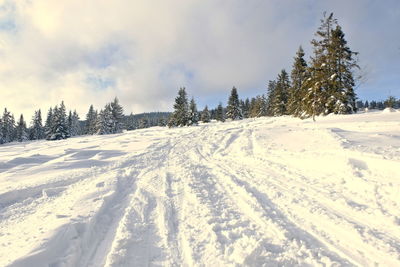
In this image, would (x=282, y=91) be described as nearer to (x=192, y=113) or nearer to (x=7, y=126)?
(x=192, y=113)

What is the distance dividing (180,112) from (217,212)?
4340 centimetres

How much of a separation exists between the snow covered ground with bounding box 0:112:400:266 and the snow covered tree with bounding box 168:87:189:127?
38.6m

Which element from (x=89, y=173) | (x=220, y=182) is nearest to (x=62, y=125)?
(x=89, y=173)

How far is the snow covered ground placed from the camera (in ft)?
10.6

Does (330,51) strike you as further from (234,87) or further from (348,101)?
(234,87)

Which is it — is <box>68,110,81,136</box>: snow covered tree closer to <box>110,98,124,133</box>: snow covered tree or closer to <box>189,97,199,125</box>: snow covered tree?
<box>110,98,124,133</box>: snow covered tree

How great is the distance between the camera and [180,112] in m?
47.3

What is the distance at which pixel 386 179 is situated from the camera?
5242 millimetres

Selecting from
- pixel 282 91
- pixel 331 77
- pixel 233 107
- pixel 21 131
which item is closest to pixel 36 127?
pixel 21 131

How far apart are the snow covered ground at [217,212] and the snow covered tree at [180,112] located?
38.6 metres

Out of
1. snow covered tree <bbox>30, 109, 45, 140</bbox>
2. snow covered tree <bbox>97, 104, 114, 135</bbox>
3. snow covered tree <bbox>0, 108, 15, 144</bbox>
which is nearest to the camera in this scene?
snow covered tree <bbox>97, 104, 114, 135</bbox>

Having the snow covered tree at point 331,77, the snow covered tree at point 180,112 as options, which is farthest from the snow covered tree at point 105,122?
the snow covered tree at point 331,77

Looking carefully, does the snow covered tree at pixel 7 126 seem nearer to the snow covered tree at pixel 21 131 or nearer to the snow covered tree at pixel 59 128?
the snow covered tree at pixel 21 131

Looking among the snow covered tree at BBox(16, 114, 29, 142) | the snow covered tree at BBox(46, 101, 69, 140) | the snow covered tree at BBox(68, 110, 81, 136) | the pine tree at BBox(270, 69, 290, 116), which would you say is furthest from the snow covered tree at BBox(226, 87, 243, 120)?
the snow covered tree at BBox(16, 114, 29, 142)
